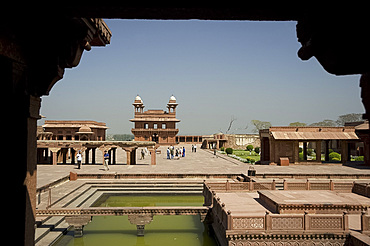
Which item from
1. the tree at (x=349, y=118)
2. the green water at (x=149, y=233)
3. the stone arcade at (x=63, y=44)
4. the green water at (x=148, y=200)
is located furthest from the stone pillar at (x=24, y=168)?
the tree at (x=349, y=118)

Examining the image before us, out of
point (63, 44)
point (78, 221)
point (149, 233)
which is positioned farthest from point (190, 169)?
point (63, 44)

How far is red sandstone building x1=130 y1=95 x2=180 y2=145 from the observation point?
45719 mm

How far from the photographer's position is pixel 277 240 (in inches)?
237

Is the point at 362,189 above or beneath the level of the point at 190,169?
above

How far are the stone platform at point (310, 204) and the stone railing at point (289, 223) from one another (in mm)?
936

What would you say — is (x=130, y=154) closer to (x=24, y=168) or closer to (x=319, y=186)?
(x=319, y=186)

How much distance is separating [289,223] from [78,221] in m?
5.79

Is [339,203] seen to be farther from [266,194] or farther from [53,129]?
[53,129]

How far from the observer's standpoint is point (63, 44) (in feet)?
8.22

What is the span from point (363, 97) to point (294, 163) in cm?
1959

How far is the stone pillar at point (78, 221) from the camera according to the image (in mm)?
7992

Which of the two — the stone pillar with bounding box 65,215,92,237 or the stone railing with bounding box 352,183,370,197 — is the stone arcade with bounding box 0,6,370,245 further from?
the stone railing with bounding box 352,183,370,197

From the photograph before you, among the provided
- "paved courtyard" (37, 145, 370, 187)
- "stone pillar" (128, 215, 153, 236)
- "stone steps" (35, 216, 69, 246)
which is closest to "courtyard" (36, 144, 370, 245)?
"stone steps" (35, 216, 69, 246)

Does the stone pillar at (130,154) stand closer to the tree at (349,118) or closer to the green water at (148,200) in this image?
the green water at (148,200)
